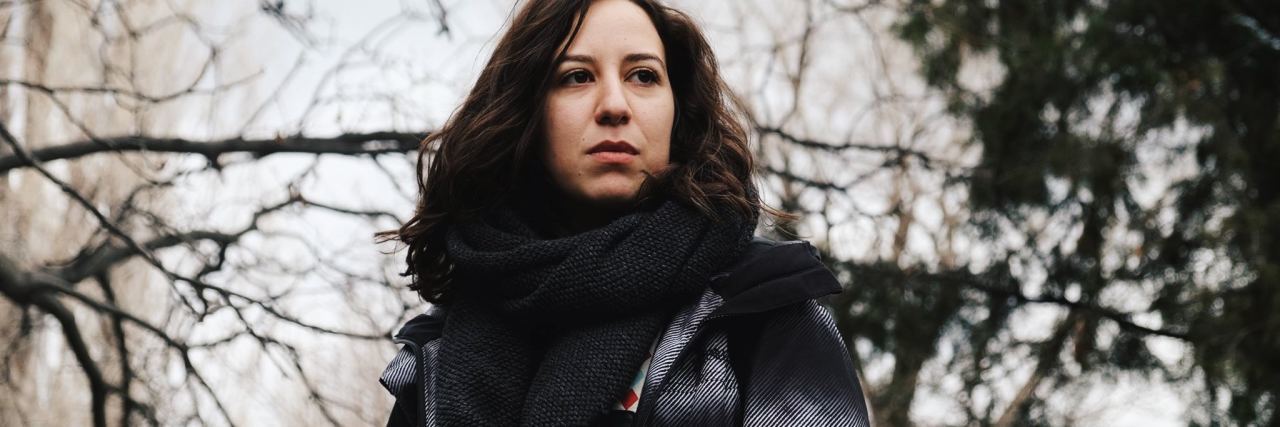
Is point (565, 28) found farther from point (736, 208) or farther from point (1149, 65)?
point (1149, 65)

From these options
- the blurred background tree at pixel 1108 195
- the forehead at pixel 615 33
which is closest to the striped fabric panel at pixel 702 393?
the forehead at pixel 615 33

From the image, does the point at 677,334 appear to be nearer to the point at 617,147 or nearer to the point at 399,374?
the point at 617,147

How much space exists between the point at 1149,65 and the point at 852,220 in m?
2.40

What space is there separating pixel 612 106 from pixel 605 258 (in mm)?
263

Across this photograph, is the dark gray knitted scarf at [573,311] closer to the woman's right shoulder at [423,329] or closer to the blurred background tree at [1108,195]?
the woman's right shoulder at [423,329]

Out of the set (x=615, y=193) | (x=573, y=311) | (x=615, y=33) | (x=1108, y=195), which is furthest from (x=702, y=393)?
(x=1108, y=195)

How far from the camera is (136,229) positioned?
553 cm

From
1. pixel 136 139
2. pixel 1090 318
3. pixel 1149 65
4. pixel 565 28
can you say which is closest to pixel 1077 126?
pixel 1149 65

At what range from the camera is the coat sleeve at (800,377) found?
160 cm

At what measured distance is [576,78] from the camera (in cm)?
195

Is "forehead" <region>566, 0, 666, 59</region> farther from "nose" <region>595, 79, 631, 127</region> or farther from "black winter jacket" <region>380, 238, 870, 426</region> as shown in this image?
"black winter jacket" <region>380, 238, 870, 426</region>

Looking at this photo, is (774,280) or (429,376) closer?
(774,280)

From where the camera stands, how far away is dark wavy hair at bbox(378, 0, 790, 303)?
196 cm

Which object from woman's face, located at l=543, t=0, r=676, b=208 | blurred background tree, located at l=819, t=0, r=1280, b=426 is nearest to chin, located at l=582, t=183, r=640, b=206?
woman's face, located at l=543, t=0, r=676, b=208
